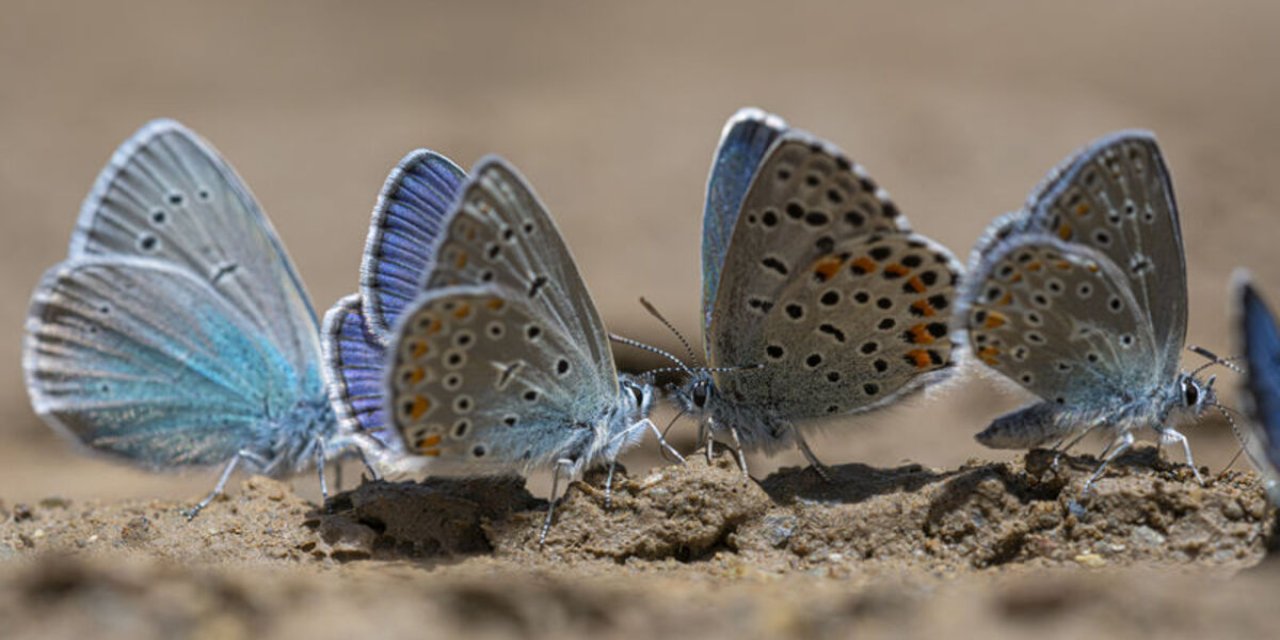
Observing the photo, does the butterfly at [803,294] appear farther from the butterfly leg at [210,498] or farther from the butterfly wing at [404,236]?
the butterfly leg at [210,498]

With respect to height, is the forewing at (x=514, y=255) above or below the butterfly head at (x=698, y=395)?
above

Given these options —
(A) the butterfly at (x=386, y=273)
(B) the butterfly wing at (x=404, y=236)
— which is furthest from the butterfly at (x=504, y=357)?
(B) the butterfly wing at (x=404, y=236)

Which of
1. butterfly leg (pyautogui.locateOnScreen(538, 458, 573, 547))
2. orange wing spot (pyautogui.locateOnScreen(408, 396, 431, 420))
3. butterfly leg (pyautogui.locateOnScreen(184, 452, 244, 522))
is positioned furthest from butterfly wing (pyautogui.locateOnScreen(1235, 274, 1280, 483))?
butterfly leg (pyautogui.locateOnScreen(184, 452, 244, 522))

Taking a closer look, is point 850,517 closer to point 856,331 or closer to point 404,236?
point 856,331

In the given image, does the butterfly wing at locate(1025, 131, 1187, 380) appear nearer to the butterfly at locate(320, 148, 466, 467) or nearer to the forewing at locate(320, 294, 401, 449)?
the butterfly at locate(320, 148, 466, 467)

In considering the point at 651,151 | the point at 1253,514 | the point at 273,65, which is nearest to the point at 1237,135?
the point at 651,151
